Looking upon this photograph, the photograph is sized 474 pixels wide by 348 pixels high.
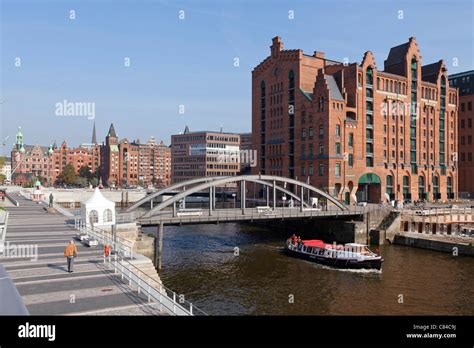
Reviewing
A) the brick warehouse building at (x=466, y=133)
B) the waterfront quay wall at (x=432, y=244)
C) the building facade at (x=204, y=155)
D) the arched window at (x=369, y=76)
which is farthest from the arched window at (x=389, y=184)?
the building facade at (x=204, y=155)

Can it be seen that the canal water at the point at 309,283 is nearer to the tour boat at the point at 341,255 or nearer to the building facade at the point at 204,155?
the tour boat at the point at 341,255

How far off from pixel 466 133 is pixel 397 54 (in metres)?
28.7

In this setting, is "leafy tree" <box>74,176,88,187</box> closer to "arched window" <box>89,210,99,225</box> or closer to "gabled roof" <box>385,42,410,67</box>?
"gabled roof" <box>385,42,410,67</box>

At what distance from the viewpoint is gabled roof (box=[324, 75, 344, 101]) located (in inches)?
3219

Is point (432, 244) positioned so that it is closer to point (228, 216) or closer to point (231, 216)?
point (231, 216)

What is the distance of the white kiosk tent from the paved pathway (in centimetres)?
613

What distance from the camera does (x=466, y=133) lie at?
104562mm

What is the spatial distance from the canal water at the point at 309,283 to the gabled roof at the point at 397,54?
54.1m

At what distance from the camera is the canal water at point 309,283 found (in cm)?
2980

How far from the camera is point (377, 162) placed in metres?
85.8

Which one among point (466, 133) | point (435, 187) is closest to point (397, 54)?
point (466, 133)
